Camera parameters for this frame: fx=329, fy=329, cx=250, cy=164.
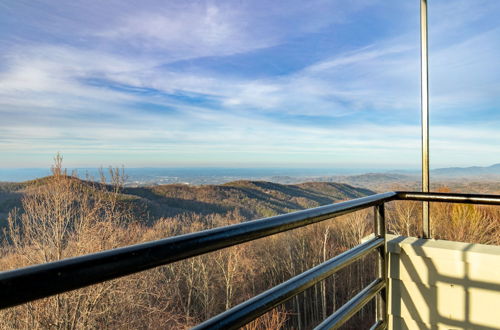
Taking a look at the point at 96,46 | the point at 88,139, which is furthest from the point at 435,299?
the point at 88,139

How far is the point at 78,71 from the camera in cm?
5025

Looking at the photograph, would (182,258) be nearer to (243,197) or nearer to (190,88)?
(190,88)

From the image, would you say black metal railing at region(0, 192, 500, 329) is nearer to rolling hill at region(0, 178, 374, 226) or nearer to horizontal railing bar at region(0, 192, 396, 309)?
horizontal railing bar at region(0, 192, 396, 309)

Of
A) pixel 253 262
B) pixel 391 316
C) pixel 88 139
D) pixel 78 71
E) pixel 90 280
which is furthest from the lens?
pixel 88 139

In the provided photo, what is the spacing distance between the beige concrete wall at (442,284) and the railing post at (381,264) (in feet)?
0.58

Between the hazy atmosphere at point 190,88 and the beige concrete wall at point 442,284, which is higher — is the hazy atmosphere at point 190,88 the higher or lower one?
the higher one

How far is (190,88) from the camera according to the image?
50406 mm

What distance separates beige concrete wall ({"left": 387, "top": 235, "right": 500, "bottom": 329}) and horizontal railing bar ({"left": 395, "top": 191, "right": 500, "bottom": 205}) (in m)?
0.28

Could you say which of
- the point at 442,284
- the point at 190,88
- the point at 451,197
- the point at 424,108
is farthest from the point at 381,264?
the point at 190,88

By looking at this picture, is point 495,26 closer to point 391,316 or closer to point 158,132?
point 391,316

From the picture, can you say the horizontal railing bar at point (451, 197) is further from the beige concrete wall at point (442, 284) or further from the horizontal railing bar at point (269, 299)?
the horizontal railing bar at point (269, 299)

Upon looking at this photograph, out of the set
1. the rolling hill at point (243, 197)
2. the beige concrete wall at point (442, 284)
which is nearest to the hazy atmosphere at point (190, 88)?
the rolling hill at point (243, 197)

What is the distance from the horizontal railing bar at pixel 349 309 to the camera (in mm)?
1040

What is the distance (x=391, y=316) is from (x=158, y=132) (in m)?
65.6
